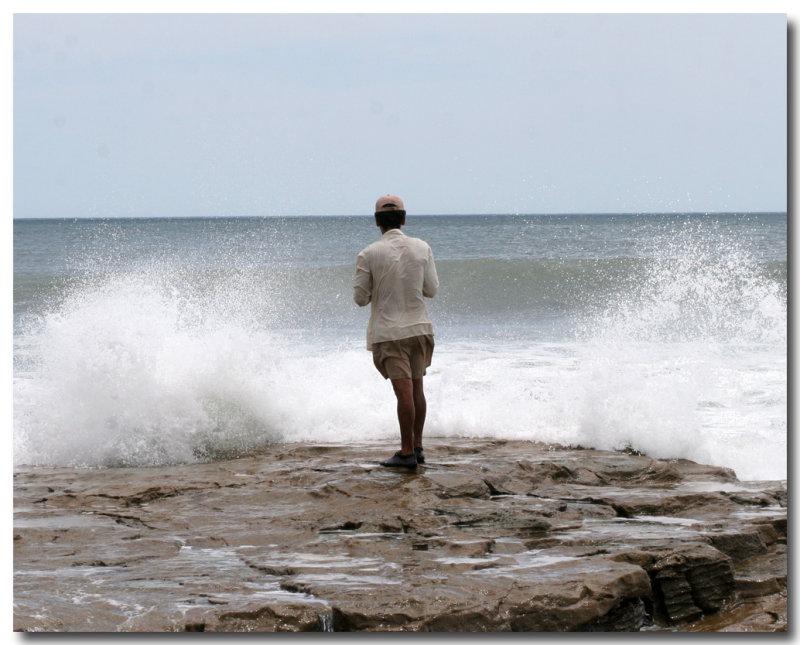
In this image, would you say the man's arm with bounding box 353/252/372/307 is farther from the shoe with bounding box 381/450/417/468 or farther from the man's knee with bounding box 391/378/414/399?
the shoe with bounding box 381/450/417/468

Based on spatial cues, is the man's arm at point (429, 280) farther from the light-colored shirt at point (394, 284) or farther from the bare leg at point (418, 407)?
the bare leg at point (418, 407)

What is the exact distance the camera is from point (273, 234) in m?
35.1

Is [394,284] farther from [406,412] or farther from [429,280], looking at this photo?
[406,412]

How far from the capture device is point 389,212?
5.35 metres

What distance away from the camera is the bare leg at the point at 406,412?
5.29m

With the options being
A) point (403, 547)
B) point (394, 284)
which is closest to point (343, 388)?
point (394, 284)

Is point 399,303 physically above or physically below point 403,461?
above

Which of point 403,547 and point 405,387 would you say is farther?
point 405,387

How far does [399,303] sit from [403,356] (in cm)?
32

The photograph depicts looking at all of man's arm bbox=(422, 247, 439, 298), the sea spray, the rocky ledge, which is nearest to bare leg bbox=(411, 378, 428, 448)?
the rocky ledge

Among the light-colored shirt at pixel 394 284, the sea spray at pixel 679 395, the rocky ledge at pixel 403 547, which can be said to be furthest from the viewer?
the sea spray at pixel 679 395

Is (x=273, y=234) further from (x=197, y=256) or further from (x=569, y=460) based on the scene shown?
(x=569, y=460)

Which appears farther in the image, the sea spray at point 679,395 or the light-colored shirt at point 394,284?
the sea spray at point 679,395

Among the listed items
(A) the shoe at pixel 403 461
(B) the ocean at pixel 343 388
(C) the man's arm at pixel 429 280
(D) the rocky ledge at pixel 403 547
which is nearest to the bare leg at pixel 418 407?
(A) the shoe at pixel 403 461
